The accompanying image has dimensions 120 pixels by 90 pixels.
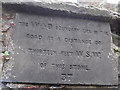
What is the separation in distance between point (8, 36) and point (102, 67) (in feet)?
3.06

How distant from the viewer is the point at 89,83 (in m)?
A: 2.12

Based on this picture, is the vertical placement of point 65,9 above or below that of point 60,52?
above

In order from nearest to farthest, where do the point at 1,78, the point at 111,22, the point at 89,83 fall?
1. the point at 1,78
2. the point at 89,83
3. the point at 111,22

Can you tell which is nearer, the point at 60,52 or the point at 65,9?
the point at 60,52

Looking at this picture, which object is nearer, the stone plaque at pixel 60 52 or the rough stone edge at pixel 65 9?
the stone plaque at pixel 60 52

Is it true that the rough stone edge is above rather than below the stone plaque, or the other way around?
above

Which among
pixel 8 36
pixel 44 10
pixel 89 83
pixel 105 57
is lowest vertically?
pixel 89 83

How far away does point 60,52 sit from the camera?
2.20m

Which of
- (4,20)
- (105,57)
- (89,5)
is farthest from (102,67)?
(4,20)

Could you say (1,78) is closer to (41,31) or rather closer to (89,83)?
(41,31)

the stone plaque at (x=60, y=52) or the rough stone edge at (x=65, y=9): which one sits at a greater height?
the rough stone edge at (x=65, y=9)

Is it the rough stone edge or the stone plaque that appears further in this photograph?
the rough stone edge

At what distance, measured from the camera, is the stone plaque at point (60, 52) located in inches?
81.3

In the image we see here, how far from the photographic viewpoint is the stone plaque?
206 centimetres
